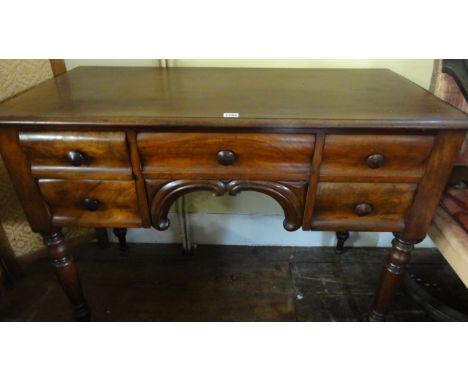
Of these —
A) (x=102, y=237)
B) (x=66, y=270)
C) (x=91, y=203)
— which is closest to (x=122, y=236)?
(x=102, y=237)

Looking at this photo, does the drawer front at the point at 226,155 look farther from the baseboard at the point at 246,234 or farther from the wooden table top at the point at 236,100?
the baseboard at the point at 246,234

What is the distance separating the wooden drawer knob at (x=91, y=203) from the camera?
0.82 metres

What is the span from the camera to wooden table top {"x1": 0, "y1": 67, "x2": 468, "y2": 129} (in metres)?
0.70

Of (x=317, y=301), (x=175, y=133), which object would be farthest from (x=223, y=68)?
(x=317, y=301)

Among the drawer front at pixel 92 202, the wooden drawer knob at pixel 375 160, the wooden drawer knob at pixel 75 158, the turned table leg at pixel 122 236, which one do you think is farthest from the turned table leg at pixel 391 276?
the turned table leg at pixel 122 236

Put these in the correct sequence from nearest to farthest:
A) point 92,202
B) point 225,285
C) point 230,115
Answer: point 230,115 < point 92,202 < point 225,285

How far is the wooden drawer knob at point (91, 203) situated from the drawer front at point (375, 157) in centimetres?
55

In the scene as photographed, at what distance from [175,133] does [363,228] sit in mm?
521

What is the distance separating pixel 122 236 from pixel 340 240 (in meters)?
0.92

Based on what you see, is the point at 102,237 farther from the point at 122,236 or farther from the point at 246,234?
the point at 246,234

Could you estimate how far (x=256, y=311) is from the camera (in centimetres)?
118

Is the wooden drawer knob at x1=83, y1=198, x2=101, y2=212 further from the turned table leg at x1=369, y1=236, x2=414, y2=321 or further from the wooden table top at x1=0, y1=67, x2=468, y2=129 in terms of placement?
the turned table leg at x1=369, y1=236, x2=414, y2=321

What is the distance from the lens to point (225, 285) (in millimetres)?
1282

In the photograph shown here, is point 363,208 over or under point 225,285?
over
